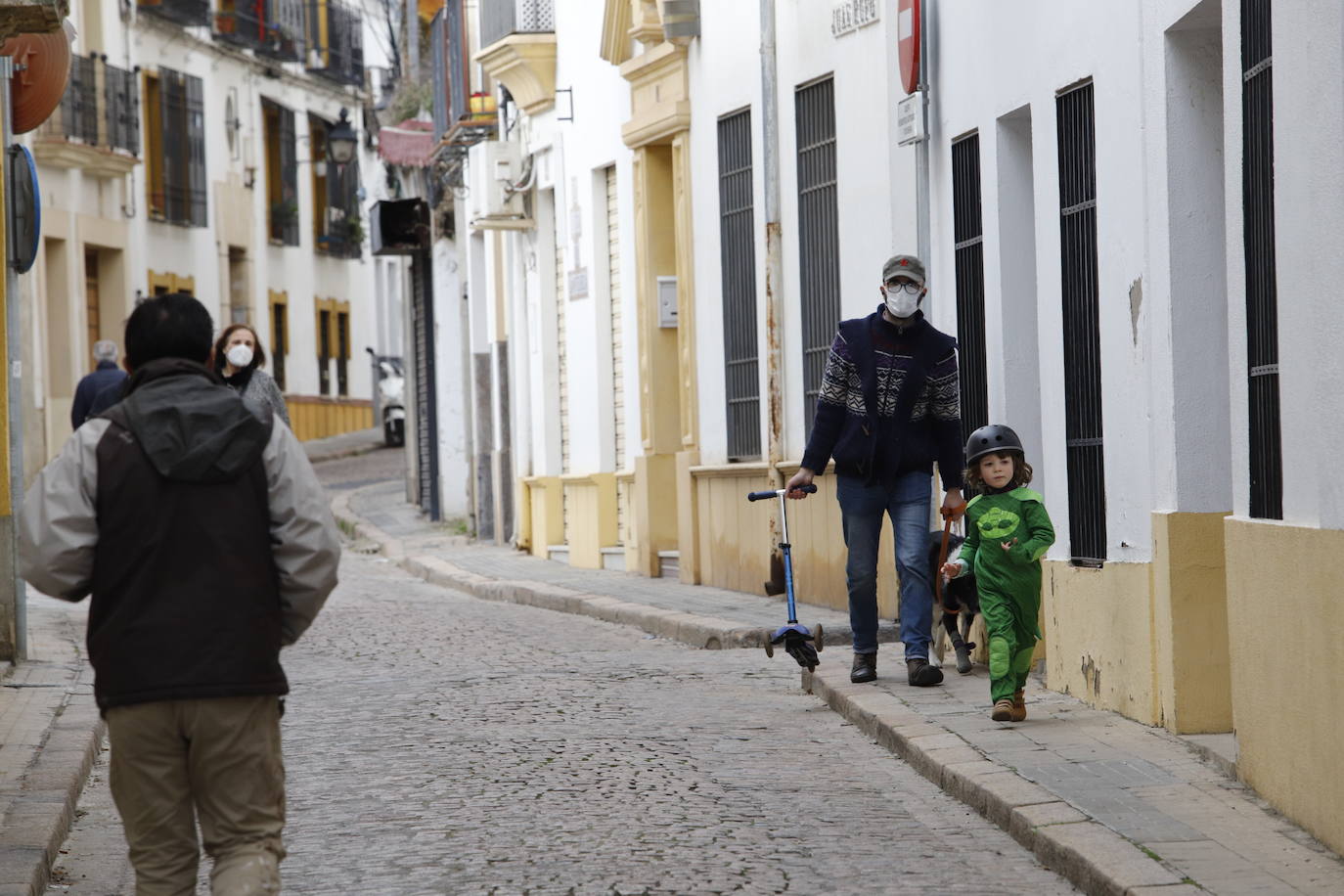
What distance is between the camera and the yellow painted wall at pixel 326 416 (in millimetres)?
45312

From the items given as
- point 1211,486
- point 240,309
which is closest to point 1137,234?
point 1211,486

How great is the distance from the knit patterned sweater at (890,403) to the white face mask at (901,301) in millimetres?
129

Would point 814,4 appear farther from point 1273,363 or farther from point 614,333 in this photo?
point 1273,363

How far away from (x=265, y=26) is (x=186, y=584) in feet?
127

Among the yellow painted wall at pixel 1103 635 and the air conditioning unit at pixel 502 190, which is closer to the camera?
the yellow painted wall at pixel 1103 635

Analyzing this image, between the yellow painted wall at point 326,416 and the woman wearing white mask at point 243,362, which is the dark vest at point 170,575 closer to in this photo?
the woman wearing white mask at point 243,362

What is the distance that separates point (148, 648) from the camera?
5172mm

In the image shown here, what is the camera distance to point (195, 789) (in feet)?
17.5

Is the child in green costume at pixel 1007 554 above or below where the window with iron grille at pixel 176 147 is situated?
below

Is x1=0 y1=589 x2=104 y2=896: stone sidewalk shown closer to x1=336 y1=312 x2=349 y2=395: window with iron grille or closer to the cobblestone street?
the cobblestone street

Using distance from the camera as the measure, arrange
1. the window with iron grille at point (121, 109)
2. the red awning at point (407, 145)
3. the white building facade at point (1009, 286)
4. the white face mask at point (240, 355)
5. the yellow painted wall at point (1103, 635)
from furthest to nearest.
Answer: the window with iron grille at point (121, 109), the red awning at point (407, 145), the white face mask at point (240, 355), the yellow painted wall at point (1103, 635), the white building facade at point (1009, 286)

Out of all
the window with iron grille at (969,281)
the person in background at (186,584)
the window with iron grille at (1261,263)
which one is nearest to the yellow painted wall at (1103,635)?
the window with iron grille at (1261,263)

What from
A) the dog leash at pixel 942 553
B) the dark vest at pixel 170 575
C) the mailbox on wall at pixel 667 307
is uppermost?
the mailbox on wall at pixel 667 307

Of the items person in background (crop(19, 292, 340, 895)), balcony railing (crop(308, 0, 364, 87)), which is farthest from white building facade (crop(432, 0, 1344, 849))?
balcony railing (crop(308, 0, 364, 87))
